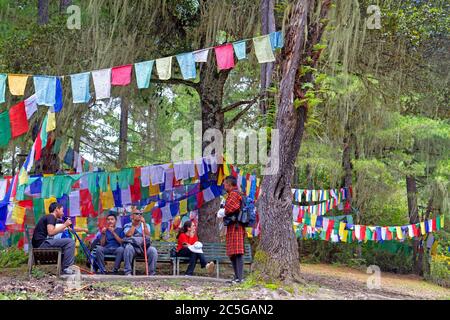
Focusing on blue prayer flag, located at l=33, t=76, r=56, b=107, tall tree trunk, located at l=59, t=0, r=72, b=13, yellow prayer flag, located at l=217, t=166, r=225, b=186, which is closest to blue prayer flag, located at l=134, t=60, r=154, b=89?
blue prayer flag, located at l=33, t=76, r=56, b=107

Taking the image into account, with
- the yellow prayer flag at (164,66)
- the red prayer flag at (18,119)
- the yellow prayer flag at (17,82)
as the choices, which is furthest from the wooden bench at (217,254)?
the yellow prayer flag at (17,82)

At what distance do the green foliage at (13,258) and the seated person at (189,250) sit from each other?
120 inches

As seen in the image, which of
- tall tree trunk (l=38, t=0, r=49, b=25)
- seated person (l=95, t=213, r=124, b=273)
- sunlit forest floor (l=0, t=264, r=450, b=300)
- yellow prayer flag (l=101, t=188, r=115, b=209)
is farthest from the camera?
tall tree trunk (l=38, t=0, r=49, b=25)

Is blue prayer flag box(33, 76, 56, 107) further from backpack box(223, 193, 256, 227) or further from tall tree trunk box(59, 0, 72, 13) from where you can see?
tall tree trunk box(59, 0, 72, 13)

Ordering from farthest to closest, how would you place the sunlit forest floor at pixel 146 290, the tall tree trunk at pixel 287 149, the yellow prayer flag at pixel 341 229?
the yellow prayer flag at pixel 341 229 < the tall tree trunk at pixel 287 149 < the sunlit forest floor at pixel 146 290

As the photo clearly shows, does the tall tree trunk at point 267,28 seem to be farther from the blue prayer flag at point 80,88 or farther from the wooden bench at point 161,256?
the wooden bench at point 161,256

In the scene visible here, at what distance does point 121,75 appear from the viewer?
8.30 m

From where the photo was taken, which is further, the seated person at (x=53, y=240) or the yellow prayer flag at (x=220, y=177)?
the yellow prayer flag at (x=220, y=177)

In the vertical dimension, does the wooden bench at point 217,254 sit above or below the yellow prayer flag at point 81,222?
below

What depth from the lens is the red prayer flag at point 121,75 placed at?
8.27m

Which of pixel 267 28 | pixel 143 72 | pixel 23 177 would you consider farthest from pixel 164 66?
pixel 23 177

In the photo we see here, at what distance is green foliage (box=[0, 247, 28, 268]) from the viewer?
10195mm

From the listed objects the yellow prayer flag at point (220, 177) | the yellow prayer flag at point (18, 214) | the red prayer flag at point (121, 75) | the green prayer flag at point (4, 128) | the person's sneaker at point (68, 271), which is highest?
the red prayer flag at point (121, 75)

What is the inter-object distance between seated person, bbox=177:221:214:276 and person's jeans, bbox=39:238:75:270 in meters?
1.80
